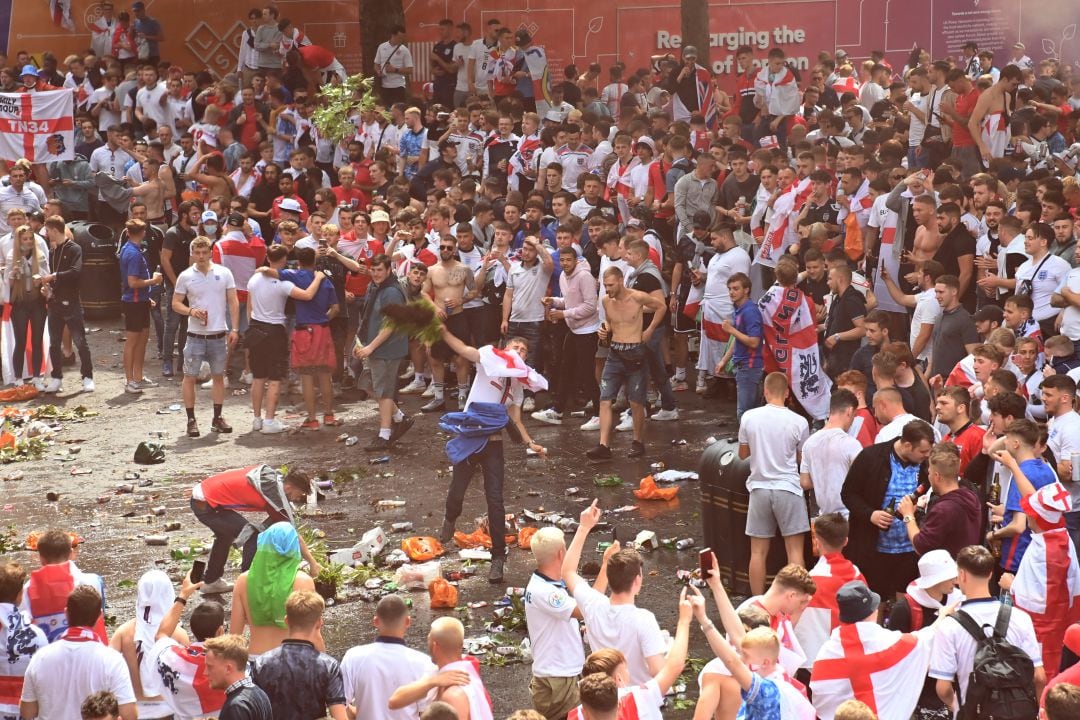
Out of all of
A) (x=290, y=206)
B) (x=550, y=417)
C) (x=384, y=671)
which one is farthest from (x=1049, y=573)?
(x=290, y=206)

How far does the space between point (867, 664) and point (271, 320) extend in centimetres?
952

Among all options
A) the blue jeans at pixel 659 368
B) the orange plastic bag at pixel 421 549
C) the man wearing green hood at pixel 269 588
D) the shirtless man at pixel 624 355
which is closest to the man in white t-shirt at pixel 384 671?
the man wearing green hood at pixel 269 588

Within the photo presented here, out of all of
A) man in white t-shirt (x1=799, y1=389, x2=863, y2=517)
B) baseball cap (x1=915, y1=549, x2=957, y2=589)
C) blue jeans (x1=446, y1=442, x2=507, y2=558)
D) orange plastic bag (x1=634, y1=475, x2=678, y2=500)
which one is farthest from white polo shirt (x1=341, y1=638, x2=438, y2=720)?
orange plastic bag (x1=634, y1=475, x2=678, y2=500)

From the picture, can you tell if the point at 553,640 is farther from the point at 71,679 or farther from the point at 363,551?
the point at 363,551

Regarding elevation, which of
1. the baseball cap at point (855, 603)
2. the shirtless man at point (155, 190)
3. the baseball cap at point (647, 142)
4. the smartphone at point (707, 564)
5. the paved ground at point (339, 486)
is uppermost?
the baseball cap at point (647, 142)

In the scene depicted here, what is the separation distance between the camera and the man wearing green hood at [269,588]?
26.2 ft

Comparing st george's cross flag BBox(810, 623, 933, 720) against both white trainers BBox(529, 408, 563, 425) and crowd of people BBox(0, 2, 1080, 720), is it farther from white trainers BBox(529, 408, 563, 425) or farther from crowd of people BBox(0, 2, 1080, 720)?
white trainers BBox(529, 408, 563, 425)

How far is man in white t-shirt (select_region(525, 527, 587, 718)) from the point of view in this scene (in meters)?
7.38

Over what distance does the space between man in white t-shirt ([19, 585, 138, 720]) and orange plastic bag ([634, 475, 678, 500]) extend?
6.40 meters

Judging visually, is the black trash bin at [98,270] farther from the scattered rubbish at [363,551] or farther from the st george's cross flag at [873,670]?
the st george's cross flag at [873,670]

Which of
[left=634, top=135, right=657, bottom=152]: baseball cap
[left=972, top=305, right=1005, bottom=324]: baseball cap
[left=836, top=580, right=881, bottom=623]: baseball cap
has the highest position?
[left=634, top=135, right=657, bottom=152]: baseball cap

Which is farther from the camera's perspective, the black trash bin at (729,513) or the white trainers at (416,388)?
the white trainers at (416,388)

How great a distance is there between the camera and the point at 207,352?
15258mm

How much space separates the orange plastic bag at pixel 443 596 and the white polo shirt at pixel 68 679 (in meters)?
3.64
